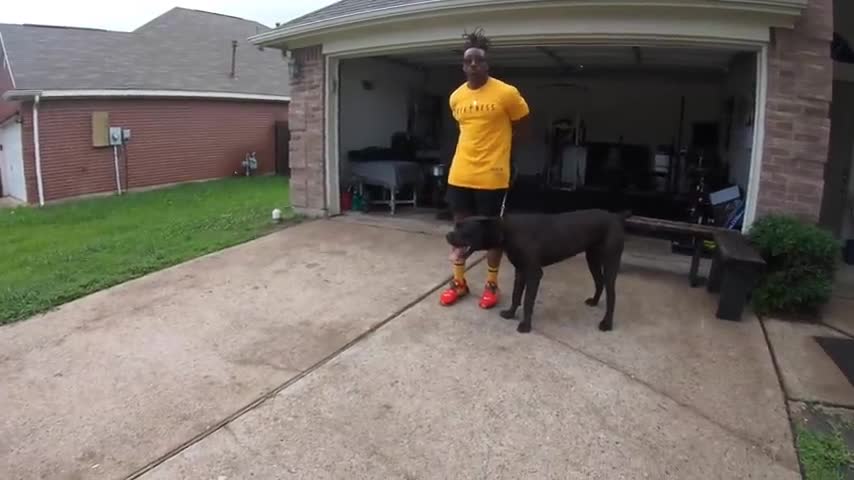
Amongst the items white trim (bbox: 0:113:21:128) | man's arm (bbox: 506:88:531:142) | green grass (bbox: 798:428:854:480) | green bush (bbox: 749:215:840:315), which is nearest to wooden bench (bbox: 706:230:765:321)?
green bush (bbox: 749:215:840:315)

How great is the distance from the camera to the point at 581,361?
9.84 feet

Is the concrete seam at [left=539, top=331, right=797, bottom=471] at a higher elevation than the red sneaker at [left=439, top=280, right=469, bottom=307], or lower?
lower

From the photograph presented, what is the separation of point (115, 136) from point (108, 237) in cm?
643

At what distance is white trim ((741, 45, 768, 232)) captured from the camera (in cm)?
436

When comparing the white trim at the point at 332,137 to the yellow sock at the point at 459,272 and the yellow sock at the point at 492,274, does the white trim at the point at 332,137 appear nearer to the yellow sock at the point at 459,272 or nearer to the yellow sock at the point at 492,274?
the yellow sock at the point at 459,272

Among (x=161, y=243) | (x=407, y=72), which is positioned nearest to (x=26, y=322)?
(x=161, y=243)

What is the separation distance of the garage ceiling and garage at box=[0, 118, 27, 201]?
8.25 meters

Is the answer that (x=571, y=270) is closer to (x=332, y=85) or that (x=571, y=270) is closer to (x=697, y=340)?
(x=697, y=340)

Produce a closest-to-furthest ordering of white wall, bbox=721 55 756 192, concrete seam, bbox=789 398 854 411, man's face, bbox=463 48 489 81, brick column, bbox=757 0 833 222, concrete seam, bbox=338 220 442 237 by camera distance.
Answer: concrete seam, bbox=789 398 854 411
man's face, bbox=463 48 489 81
brick column, bbox=757 0 833 222
white wall, bbox=721 55 756 192
concrete seam, bbox=338 220 442 237

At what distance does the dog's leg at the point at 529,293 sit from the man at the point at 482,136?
1.04 feet

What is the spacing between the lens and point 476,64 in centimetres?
329

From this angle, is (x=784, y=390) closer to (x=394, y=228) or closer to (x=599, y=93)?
(x=394, y=228)

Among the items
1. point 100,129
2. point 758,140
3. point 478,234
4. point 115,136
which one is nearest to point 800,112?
point 758,140

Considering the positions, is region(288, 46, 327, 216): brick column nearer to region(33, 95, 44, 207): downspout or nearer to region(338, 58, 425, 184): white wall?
region(338, 58, 425, 184): white wall
